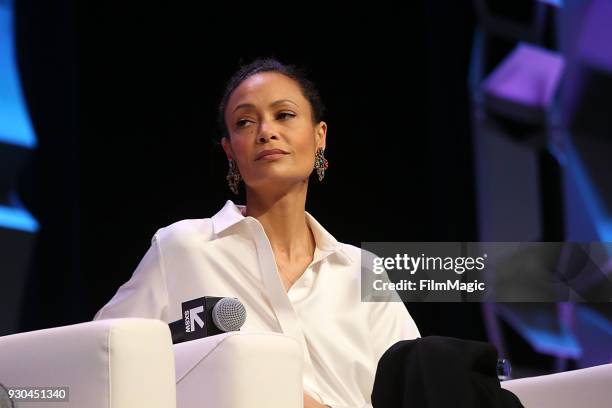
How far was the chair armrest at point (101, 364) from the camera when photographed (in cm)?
118

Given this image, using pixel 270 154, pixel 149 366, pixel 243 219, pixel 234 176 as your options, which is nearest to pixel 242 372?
pixel 149 366

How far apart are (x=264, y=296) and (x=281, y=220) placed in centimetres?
28

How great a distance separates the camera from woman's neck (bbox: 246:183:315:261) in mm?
2090

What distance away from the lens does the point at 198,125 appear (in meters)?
3.56

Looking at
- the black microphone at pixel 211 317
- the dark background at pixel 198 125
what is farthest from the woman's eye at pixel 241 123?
the dark background at pixel 198 125

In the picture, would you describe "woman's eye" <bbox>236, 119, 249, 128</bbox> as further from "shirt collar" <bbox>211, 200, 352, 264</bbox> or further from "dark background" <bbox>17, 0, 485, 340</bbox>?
"dark background" <bbox>17, 0, 485, 340</bbox>

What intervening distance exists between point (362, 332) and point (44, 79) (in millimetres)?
1895

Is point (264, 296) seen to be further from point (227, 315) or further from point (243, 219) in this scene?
point (227, 315)

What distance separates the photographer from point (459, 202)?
3.48 metres

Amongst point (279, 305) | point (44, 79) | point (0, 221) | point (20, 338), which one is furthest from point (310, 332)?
point (44, 79)

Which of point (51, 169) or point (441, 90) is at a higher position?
point (441, 90)

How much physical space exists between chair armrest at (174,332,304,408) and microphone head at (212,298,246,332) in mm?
89

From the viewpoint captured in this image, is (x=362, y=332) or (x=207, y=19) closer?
(x=362, y=332)

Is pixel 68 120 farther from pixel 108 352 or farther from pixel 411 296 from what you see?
pixel 108 352
